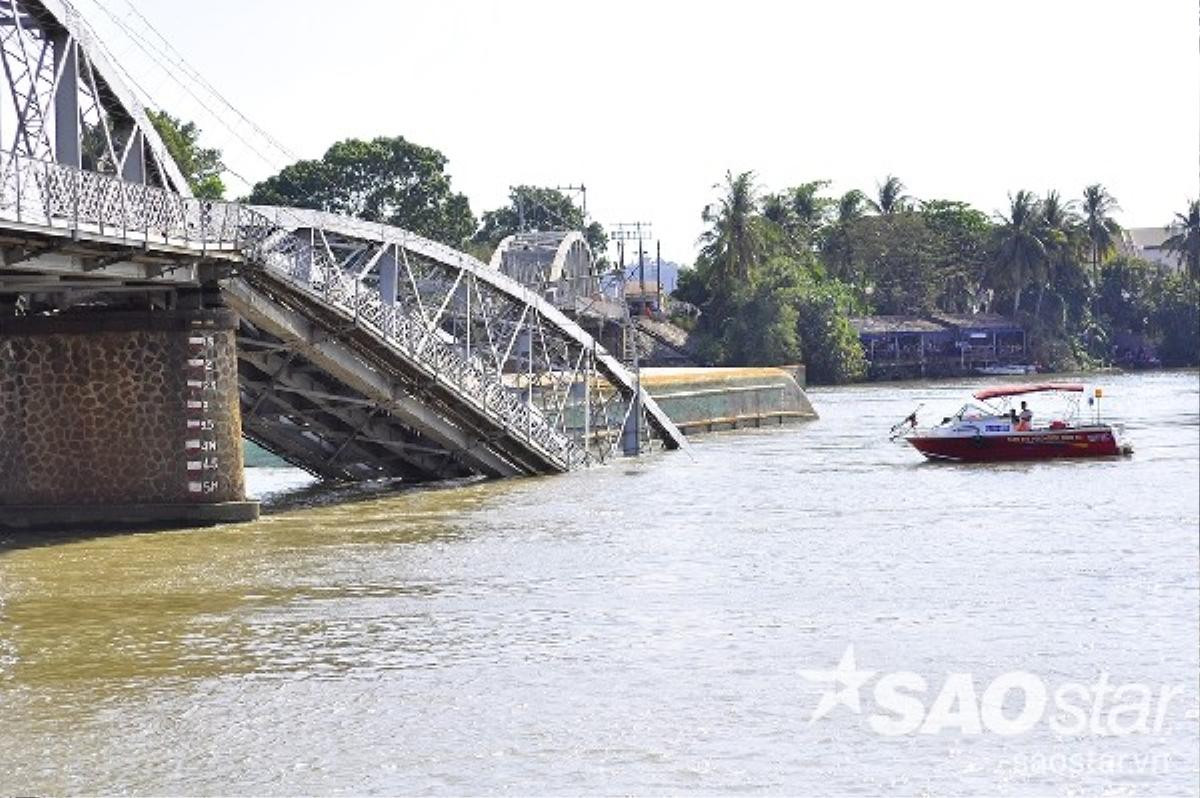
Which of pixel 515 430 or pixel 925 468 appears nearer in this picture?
→ pixel 515 430

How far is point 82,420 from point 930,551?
1789cm

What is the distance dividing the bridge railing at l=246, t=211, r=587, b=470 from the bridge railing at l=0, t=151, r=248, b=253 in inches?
41.1

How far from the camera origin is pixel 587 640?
28.9 metres

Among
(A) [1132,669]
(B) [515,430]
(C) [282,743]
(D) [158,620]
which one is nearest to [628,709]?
(C) [282,743]

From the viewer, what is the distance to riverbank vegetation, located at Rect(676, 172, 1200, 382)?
157125 millimetres

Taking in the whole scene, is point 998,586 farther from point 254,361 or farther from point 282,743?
point 254,361

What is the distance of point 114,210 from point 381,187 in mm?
96070

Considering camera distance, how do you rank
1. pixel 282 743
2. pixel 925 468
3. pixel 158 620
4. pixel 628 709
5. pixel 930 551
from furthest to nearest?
pixel 925 468, pixel 930 551, pixel 158 620, pixel 628 709, pixel 282 743

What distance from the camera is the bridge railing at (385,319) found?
46000mm

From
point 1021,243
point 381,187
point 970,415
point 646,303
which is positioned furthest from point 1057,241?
point 970,415

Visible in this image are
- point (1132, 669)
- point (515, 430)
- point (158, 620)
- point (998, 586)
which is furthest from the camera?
point (515, 430)

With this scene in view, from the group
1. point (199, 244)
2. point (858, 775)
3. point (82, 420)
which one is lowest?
point (858, 775)

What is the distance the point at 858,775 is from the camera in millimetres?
20594
